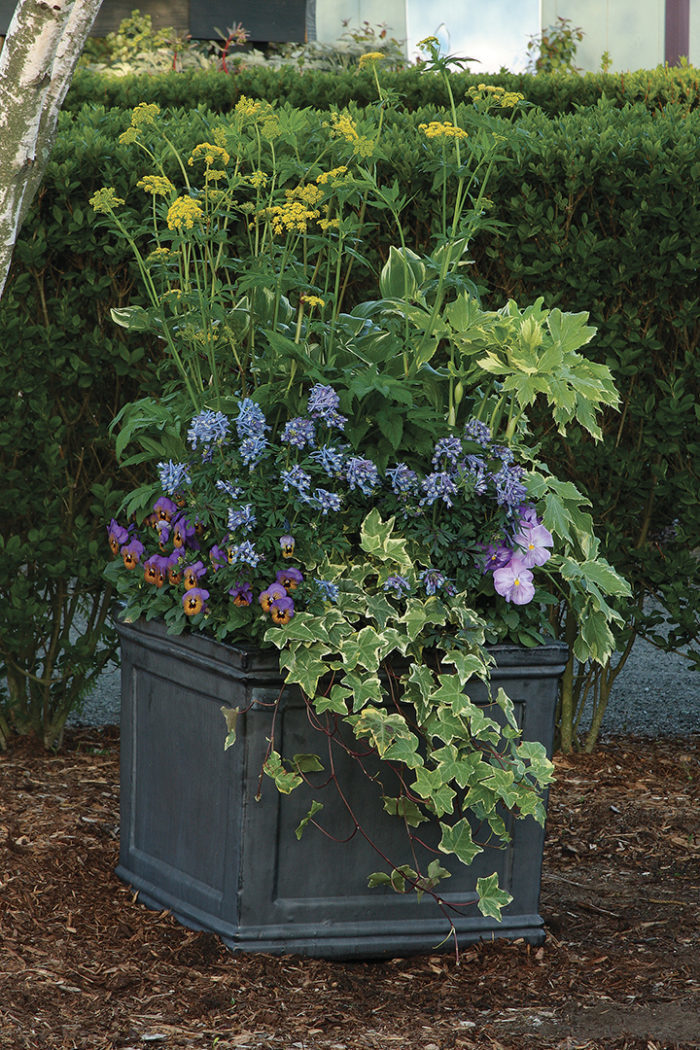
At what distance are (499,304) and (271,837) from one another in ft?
5.77

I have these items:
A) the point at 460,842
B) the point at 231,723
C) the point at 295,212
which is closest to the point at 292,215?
the point at 295,212

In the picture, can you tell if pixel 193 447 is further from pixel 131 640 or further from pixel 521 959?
pixel 521 959

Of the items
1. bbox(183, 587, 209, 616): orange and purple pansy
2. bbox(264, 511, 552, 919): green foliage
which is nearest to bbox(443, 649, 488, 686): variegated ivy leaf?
bbox(264, 511, 552, 919): green foliage

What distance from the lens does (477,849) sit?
2.43m

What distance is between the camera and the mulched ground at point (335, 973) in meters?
2.20

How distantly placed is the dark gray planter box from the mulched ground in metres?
0.06

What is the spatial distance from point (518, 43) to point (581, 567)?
9.92 meters

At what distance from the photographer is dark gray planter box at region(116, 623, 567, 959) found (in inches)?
96.0

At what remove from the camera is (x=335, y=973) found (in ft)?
8.00

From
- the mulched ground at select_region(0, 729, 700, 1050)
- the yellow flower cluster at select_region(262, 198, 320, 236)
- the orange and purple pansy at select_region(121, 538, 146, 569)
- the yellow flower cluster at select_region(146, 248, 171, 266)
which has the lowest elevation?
the mulched ground at select_region(0, 729, 700, 1050)

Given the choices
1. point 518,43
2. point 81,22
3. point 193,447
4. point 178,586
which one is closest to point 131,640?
point 178,586

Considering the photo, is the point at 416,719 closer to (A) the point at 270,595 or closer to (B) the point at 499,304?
(A) the point at 270,595

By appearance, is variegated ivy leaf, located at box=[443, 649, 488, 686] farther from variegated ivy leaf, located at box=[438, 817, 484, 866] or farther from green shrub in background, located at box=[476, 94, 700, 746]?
green shrub in background, located at box=[476, 94, 700, 746]

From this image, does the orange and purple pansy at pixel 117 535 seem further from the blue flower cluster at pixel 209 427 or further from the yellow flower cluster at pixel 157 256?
the yellow flower cluster at pixel 157 256
